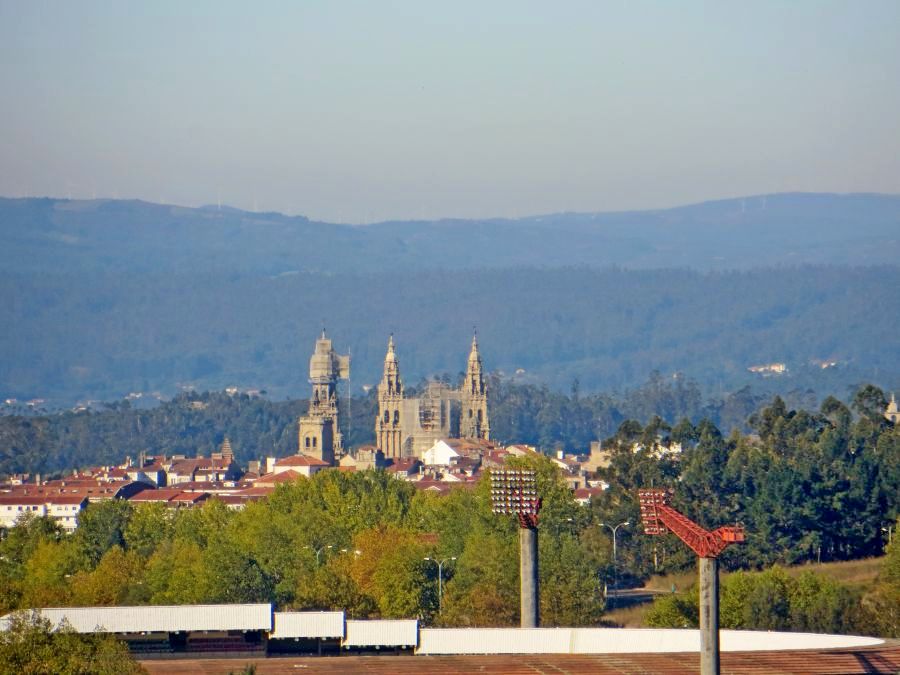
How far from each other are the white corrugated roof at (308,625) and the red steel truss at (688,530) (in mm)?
10849

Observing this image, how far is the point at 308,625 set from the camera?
2606 inches

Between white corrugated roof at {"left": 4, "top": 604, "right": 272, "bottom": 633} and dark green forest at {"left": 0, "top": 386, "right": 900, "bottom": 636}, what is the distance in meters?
2.56

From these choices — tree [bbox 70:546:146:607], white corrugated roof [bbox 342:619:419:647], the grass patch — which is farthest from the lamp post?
white corrugated roof [bbox 342:619:419:647]

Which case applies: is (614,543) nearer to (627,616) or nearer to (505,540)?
(505,540)

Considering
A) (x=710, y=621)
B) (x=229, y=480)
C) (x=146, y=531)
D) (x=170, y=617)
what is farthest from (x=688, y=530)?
(x=229, y=480)

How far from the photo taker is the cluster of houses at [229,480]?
149500 millimetres

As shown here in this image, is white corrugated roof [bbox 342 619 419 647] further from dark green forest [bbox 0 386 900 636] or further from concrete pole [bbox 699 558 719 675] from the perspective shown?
concrete pole [bbox 699 558 719 675]

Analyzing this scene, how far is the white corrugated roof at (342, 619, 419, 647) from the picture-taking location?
65.6 m

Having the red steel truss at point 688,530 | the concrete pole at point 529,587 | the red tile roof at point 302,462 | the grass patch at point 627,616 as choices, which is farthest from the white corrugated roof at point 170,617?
the red tile roof at point 302,462

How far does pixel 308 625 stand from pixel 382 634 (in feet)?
7.01

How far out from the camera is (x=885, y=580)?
8094cm

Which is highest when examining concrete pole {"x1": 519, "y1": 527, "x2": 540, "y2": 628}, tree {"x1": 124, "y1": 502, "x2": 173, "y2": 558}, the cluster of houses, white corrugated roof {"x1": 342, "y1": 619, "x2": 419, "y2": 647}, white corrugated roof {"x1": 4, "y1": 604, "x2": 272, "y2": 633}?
the cluster of houses

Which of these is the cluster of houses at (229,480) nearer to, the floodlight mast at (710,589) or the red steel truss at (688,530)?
the red steel truss at (688,530)

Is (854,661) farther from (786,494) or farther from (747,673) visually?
(786,494)
